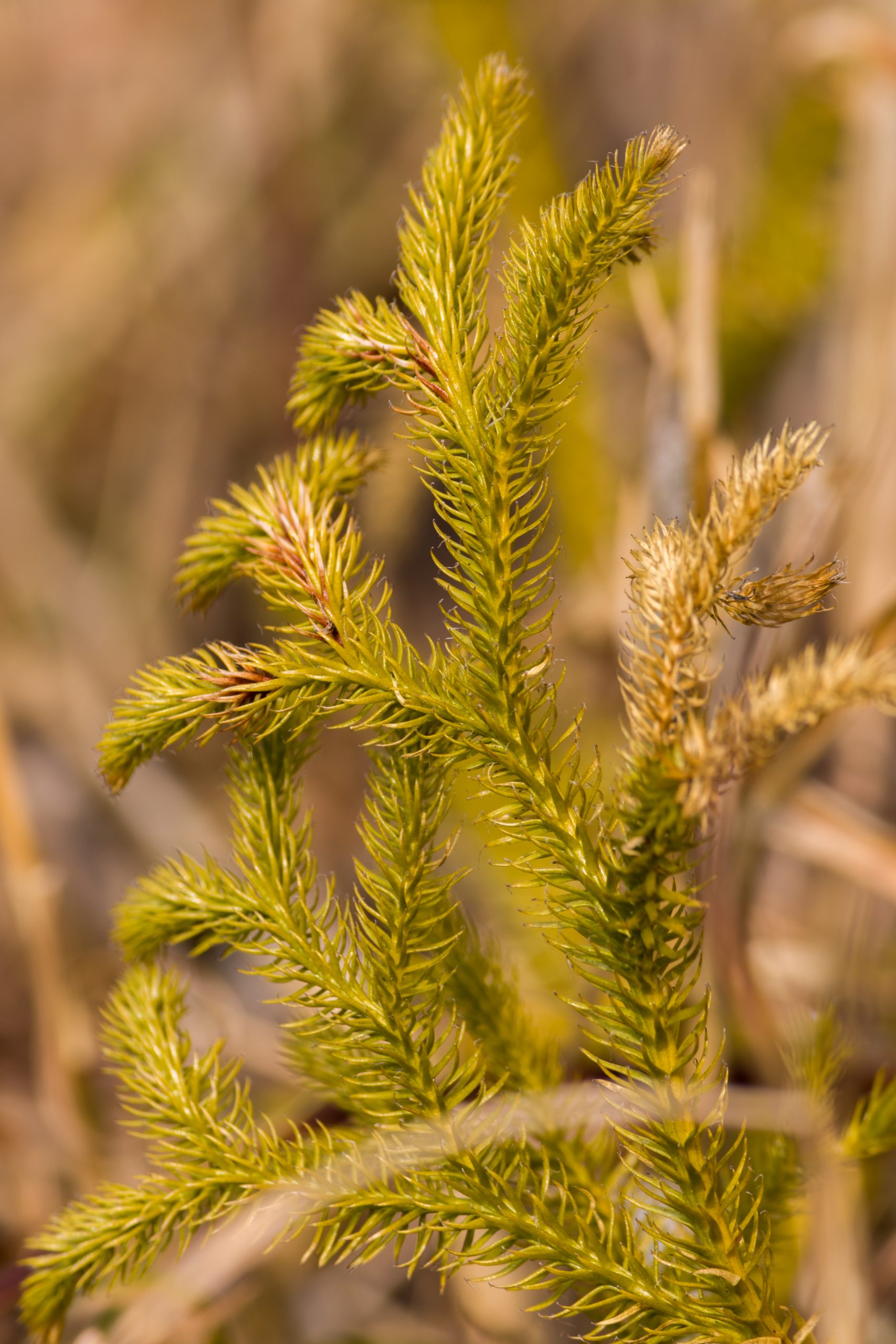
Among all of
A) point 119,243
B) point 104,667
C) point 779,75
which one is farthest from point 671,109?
point 104,667

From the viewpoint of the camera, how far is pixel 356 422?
58.0 inches

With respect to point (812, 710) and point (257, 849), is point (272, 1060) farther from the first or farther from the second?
point (812, 710)

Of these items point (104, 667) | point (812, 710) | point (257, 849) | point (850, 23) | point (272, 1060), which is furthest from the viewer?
point (104, 667)

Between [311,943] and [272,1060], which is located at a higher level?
[311,943]

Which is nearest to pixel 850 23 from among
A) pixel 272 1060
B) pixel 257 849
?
pixel 257 849

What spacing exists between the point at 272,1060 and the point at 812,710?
0.83 m

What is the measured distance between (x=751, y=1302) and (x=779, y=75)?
1.47 meters

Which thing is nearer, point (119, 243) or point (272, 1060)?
point (272, 1060)

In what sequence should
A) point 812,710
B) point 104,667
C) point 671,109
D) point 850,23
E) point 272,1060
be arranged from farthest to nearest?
point 671,109 → point 104,667 → point 850,23 → point 272,1060 → point 812,710

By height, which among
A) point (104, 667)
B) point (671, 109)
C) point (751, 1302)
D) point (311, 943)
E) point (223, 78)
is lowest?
point (751, 1302)

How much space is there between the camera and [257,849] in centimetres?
52

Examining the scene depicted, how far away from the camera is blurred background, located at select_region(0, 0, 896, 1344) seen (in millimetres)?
874

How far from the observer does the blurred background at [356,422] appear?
0.87 m

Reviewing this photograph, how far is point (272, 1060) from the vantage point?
42.3 inches
